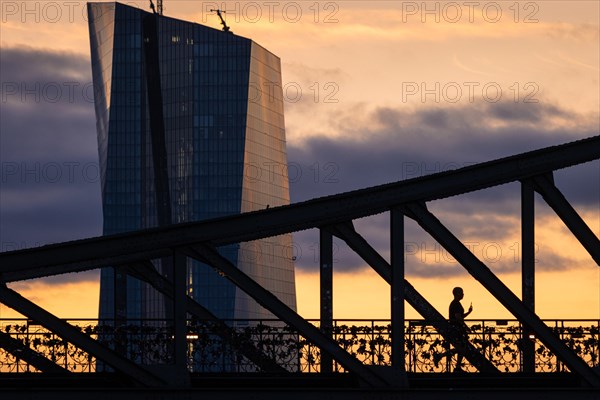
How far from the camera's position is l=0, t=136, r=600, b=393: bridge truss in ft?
87.4

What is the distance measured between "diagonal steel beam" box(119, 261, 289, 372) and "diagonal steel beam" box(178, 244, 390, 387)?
1057 millimetres

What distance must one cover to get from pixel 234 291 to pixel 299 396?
145 meters

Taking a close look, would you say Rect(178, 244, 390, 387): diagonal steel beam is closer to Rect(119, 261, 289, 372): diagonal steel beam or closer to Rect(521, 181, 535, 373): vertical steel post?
Rect(119, 261, 289, 372): diagonal steel beam

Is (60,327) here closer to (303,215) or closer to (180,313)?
(180,313)

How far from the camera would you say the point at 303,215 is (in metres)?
27.2

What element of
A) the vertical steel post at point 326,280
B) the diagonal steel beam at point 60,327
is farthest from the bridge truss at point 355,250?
the vertical steel post at point 326,280

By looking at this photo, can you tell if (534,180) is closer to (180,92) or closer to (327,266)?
(327,266)

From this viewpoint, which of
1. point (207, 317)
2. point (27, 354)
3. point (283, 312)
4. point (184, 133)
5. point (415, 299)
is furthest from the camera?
point (184, 133)

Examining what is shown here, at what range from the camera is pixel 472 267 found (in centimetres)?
2686

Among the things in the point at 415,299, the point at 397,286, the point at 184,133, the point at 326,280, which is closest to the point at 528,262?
the point at 415,299

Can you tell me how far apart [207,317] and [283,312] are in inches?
190

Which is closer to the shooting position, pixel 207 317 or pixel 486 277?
pixel 486 277

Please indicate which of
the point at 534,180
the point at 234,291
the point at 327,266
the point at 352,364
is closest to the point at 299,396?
the point at 352,364

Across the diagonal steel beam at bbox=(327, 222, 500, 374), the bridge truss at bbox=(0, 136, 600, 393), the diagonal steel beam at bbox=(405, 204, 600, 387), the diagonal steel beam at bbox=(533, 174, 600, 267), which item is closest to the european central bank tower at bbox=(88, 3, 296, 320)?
the diagonal steel beam at bbox=(327, 222, 500, 374)
